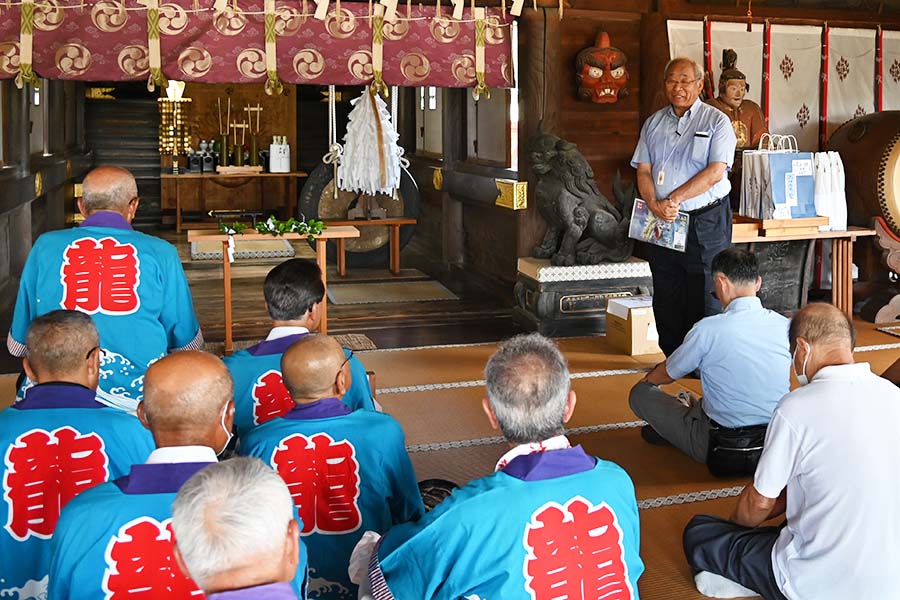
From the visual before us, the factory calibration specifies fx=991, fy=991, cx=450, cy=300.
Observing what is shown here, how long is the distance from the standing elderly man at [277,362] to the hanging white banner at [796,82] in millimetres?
5023

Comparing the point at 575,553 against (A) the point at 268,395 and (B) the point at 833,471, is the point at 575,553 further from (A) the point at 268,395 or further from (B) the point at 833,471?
(A) the point at 268,395

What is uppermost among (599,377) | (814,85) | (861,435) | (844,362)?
(814,85)

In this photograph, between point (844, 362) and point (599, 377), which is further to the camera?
point (599, 377)

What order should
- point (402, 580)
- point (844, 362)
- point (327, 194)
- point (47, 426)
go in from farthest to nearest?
point (327, 194) < point (844, 362) < point (47, 426) < point (402, 580)

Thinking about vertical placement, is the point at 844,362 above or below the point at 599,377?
above

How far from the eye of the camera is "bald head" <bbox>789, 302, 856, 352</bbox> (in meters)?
2.36

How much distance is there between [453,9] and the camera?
6113 mm

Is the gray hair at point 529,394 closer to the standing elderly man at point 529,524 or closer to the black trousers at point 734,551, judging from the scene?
the standing elderly man at point 529,524

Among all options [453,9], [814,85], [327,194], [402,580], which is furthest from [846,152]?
[402,580]

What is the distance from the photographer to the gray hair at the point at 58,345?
7.48 feet

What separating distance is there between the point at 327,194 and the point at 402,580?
738cm

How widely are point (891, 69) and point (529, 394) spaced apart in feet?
21.7

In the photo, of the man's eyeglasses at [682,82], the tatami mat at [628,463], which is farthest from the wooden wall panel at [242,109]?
the tatami mat at [628,463]

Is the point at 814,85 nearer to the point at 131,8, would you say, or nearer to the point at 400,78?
the point at 400,78
